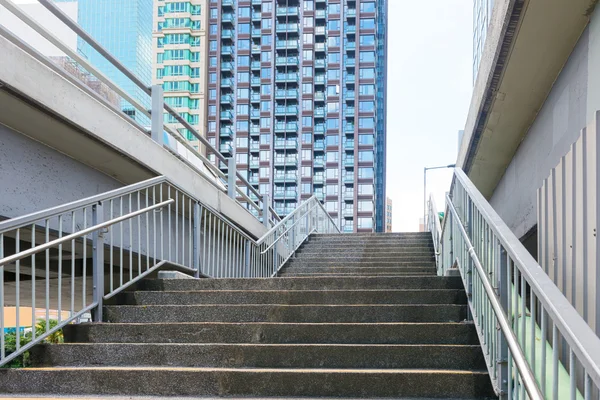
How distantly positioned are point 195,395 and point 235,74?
69.2 meters

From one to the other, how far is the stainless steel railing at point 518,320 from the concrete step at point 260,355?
0.28 meters

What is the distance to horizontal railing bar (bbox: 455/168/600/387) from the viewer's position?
1.72 m

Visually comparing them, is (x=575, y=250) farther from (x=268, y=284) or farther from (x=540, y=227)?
(x=268, y=284)

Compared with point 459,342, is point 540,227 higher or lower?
higher

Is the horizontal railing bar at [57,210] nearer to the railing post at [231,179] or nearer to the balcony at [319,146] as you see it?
the railing post at [231,179]

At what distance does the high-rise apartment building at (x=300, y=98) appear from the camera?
67750mm

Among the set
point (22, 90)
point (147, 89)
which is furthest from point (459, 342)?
point (147, 89)

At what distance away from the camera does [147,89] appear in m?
6.85

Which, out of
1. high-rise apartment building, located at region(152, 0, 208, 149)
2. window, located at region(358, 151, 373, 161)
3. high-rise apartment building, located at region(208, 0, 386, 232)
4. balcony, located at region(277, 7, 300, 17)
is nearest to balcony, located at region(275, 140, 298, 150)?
high-rise apartment building, located at region(208, 0, 386, 232)

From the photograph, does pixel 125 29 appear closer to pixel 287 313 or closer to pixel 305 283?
pixel 305 283

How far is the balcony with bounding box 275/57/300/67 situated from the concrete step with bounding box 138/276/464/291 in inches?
2616

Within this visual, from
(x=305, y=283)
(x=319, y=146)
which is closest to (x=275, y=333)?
(x=305, y=283)

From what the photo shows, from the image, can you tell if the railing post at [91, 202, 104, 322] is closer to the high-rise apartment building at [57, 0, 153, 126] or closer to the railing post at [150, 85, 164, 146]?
the railing post at [150, 85, 164, 146]

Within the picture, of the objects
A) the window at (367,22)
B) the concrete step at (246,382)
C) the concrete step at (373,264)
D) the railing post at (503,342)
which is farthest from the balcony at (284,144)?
the railing post at (503,342)
